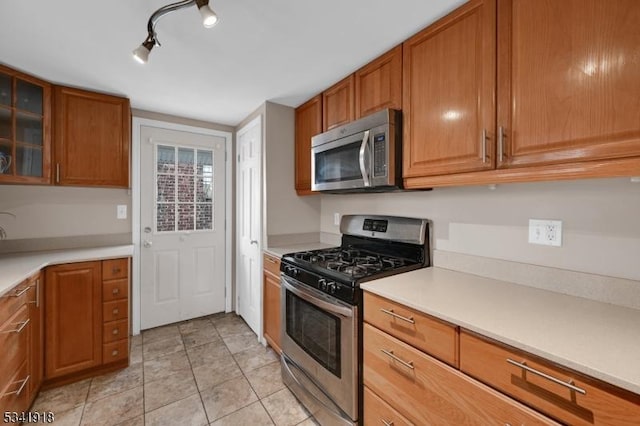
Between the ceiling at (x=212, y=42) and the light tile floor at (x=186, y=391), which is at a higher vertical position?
the ceiling at (x=212, y=42)

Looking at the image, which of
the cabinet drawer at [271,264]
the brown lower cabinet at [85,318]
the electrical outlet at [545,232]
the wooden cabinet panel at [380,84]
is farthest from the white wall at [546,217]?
the brown lower cabinet at [85,318]

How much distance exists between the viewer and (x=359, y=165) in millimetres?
1771

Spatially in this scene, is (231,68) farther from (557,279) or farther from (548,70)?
(557,279)

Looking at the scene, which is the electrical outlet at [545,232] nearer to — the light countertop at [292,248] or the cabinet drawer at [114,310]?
the light countertop at [292,248]

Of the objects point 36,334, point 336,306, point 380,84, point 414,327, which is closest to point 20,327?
point 36,334

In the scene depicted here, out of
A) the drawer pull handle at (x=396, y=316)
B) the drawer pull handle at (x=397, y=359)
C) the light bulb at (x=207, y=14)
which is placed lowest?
the drawer pull handle at (x=397, y=359)

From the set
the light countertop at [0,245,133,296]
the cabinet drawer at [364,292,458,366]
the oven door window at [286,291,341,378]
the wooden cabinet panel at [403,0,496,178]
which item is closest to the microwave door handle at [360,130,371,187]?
the wooden cabinet panel at [403,0,496,178]

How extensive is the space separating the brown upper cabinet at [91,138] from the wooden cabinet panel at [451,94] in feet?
7.88

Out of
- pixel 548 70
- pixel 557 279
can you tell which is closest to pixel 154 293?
pixel 557 279

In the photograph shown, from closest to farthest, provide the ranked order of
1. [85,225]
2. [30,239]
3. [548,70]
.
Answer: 1. [548,70]
2. [30,239]
3. [85,225]

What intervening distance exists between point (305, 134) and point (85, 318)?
2.23 m

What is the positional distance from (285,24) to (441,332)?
1630mm

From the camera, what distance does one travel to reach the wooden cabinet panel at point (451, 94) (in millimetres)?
1228

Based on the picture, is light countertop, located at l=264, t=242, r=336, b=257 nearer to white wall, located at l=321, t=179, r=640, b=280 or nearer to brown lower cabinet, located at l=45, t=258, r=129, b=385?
white wall, located at l=321, t=179, r=640, b=280
